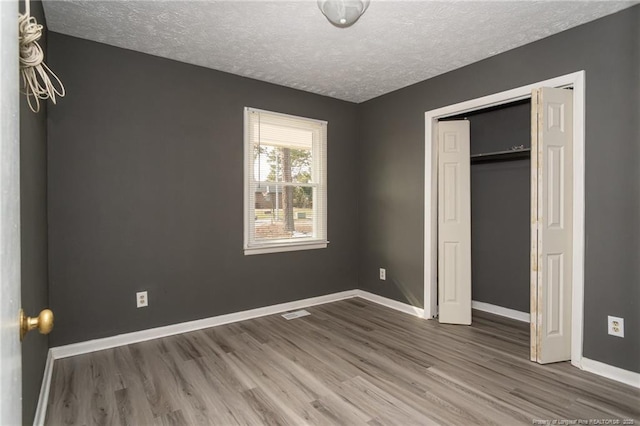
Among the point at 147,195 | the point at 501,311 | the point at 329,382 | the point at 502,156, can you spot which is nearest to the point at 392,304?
the point at 501,311

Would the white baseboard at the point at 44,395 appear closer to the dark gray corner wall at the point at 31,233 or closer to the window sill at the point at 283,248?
the dark gray corner wall at the point at 31,233

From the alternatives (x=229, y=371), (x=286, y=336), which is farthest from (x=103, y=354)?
(x=286, y=336)

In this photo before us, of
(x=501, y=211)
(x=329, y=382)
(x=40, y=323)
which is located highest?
(x=501, y=211)

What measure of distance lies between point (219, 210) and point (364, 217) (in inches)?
77.7

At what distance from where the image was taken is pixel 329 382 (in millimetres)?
2471

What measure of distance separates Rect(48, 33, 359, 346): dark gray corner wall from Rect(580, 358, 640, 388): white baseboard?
2.81 m

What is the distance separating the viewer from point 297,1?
7.80 feet

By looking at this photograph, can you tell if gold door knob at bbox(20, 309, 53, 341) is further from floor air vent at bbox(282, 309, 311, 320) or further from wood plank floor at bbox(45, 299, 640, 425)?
floor air vent at bbox(282, 309, 311, 320)

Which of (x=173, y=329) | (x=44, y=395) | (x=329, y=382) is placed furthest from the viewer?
(x=173, y=329)

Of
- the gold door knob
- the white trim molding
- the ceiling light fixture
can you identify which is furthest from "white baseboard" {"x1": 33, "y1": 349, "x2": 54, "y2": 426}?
the ceiling light fixture

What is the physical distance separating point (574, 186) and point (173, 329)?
3652mm

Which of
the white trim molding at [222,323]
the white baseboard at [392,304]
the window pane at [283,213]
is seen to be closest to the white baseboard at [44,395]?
the white trim molding at [222,323]

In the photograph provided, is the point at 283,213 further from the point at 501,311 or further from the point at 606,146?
the point at 606,146

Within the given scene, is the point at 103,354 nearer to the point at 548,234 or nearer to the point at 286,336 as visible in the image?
the point at 286,336
